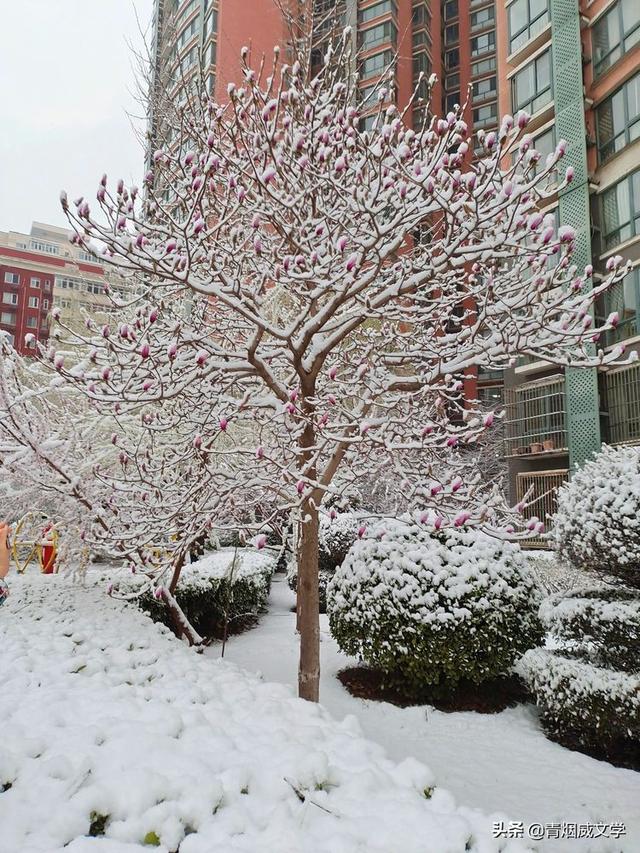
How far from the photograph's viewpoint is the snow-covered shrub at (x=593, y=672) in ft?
14.1

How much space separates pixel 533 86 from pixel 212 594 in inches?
774

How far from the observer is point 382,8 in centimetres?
3269

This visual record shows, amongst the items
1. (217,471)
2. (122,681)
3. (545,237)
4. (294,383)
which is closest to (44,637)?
(122,681)

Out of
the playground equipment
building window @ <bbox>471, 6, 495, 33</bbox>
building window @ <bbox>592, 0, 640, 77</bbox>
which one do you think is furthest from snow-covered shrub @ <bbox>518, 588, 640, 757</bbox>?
building window @ <bbox>471, 6, 495, 33</bbox>

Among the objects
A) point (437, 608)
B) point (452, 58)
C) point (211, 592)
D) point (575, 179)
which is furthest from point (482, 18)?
point (437, 608)

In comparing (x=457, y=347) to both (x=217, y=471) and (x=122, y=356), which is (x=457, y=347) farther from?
(x=122, y=356)

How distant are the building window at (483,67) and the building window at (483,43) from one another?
583 mm

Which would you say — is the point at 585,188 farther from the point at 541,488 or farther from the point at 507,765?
the point at 507,765

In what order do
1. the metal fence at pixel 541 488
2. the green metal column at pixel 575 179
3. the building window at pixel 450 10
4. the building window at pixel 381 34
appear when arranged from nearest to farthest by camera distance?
1. the green metal column at pixel 575 179
2. the metal fence at pixel 541 488
3. the building window at pixel 381 34
4. the building window at pixel 450 10

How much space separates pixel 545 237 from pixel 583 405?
562 inches

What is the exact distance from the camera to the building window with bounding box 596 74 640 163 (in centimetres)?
1556

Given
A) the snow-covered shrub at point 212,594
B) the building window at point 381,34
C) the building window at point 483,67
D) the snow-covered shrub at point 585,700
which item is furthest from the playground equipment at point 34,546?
the building window at point 483,67

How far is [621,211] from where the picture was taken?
52.5ft

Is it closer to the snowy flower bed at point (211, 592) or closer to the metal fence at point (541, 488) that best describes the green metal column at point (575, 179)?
the metal fence at point (541, 488)
